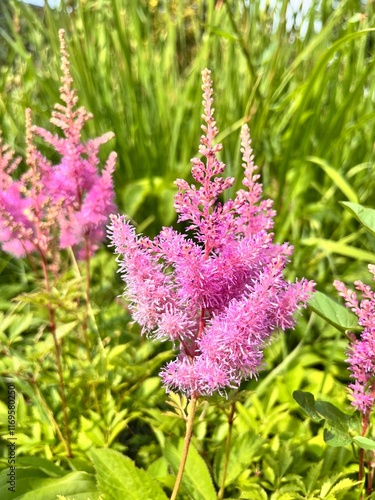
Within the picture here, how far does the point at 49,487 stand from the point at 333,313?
1.99 ft

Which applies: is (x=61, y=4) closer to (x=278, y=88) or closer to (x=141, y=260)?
(x=278, y=88)

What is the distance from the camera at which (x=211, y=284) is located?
0.74 m

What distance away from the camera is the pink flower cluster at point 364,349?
2.69ft

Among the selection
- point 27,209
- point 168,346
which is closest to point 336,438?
point 27,209

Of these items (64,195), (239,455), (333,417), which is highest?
(64,195)

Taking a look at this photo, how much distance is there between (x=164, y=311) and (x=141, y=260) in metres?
0.09

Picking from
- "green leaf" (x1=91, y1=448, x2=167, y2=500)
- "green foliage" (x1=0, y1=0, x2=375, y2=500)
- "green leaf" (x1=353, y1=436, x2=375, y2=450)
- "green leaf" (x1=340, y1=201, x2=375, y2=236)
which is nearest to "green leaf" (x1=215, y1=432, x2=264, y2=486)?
"green foliage" (x1=0, y1=0, x2=375, y2=500)

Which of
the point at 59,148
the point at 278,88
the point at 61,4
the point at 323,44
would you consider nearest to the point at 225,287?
the point at 59,148

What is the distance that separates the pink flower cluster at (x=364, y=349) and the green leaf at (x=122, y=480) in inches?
14.7

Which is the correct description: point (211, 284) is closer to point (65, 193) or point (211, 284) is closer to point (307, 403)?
point (307, 403)

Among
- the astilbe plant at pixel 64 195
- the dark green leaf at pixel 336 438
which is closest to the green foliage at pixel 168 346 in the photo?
the dark green leaf at pixel 336 438

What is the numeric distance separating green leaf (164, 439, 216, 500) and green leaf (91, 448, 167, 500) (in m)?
0.12

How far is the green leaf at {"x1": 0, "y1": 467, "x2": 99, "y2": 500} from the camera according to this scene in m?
0.97

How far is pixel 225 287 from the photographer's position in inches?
30.2
